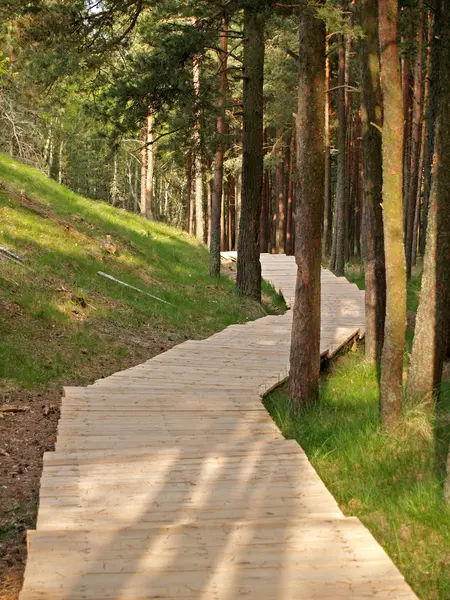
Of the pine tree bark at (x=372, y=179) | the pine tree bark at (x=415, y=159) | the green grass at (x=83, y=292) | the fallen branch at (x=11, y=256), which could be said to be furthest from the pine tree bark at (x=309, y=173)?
the pine tree bark at (x=415, y=159)

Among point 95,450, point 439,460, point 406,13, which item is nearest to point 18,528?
point 95,450

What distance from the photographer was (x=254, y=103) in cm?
1631

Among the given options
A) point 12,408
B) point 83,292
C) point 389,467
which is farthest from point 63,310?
point 389,467

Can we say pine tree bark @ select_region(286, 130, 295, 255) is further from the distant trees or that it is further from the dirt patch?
the dirt patch

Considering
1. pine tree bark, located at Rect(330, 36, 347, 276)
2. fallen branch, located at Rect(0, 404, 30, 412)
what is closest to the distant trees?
pine tree bark, located at Rect(330, 36, 347, 276)

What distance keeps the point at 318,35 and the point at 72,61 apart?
533 centimetres

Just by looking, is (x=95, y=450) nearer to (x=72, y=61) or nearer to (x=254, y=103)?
(x=72, y=61)

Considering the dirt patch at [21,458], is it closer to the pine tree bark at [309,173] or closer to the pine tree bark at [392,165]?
the pine tree bark at [309,173]

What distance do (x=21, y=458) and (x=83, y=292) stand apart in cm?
634

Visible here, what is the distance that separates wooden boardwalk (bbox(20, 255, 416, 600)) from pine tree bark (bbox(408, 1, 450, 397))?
191 cm

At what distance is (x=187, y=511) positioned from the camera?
496 cm

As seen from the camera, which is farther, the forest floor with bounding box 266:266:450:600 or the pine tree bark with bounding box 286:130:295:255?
the pine tree bark with bounding box 286:130:295:255

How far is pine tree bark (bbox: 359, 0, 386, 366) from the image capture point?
10.7 m

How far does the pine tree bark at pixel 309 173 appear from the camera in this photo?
827 cm
